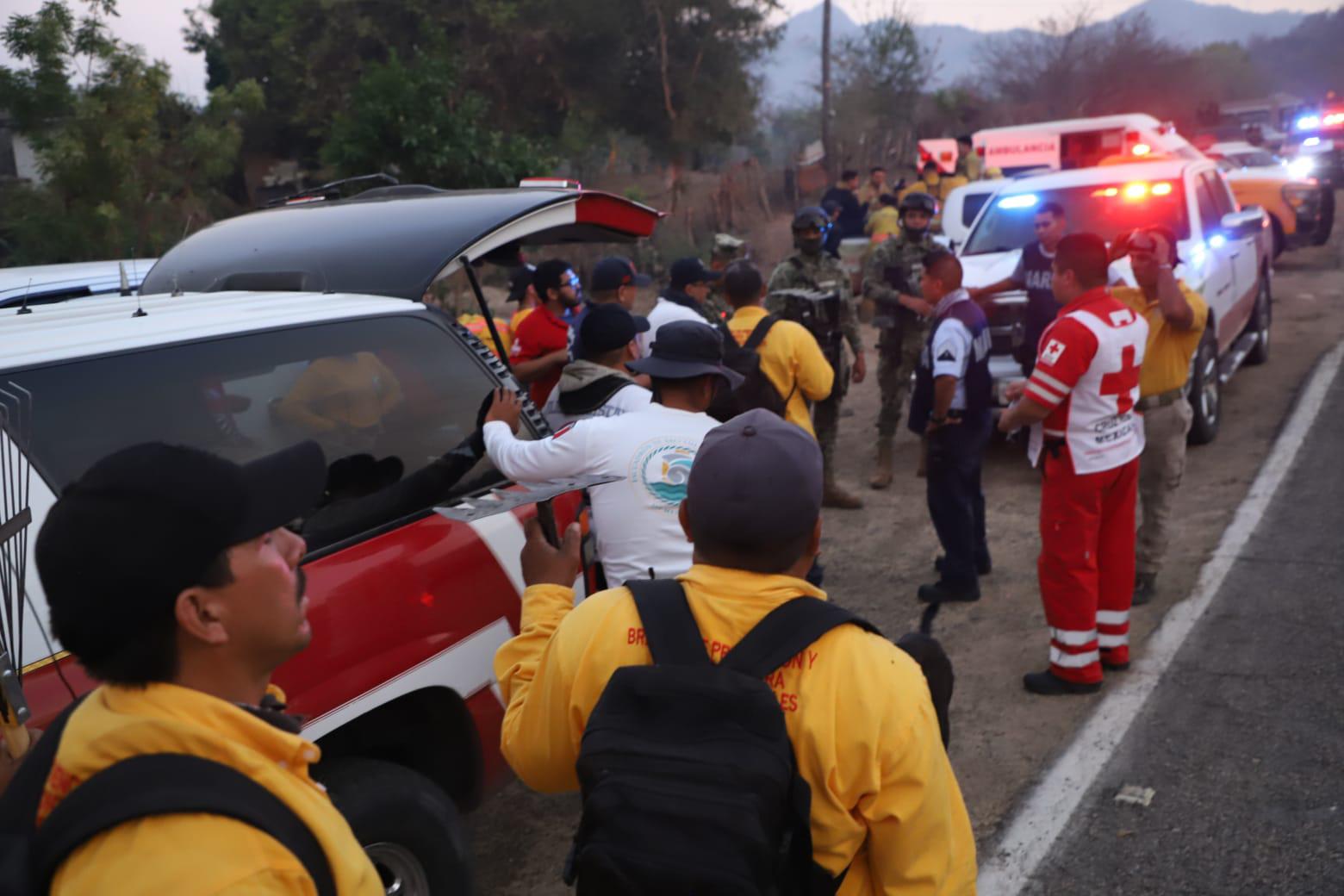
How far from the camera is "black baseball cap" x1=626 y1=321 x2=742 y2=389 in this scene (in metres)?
3.34

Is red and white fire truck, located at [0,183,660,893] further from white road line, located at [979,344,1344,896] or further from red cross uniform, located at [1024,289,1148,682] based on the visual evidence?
red cross uniform, located at [1024,289,1148,682]

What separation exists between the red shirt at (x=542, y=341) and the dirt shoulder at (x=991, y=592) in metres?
2.02

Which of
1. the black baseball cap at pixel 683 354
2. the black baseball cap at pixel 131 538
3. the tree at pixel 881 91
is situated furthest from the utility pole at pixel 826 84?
the black baseball cap at pixel 131 538

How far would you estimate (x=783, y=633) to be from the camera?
5.69 feet

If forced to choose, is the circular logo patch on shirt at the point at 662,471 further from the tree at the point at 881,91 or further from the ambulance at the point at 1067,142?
the tree at the point at 881,91

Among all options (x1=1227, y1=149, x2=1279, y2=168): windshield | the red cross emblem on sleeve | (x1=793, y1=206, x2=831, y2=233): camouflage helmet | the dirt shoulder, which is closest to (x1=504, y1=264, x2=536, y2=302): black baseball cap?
(x1=793, y1=206, x2=831, y2=233): camouflage helmet

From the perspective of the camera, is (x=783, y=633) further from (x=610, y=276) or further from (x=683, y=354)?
(x=610, y=276)

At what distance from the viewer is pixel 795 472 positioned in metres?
1.84

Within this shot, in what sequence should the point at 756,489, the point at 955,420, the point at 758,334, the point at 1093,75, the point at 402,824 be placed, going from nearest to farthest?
1. the point at 756,489
2. the point at 402,824
3. the point at 955,420
4. the point at 758,334
5. the point at 1093,75

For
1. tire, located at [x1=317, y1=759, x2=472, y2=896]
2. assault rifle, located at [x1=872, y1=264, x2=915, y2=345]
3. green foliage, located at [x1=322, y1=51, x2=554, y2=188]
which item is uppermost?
green foliage, located at [x1=322, y1=51, x2=554, y2=188]

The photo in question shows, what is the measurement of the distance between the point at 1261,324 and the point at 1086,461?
7.48 m

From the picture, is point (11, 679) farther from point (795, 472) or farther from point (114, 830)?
point (795, 472)

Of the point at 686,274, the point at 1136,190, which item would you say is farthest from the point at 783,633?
the point at 1136,190

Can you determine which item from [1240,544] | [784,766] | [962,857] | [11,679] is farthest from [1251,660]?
[11,679]
